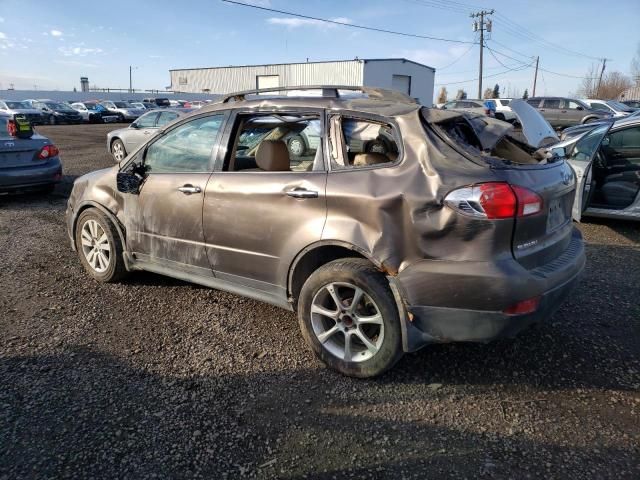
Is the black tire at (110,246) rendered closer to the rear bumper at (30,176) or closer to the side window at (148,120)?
the rear bumper at (30,176)

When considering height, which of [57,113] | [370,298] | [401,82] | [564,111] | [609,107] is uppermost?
[401,82]

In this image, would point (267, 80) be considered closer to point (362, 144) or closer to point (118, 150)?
point (118, 150)

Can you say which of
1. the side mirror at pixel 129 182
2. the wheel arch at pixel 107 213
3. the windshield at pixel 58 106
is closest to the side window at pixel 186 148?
the side mirror at pixel 129 182

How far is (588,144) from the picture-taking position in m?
6.24

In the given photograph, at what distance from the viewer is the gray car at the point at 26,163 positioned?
25.4ft

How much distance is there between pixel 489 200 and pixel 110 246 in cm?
336

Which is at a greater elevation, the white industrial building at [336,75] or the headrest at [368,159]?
the white industrial building at [336,75]

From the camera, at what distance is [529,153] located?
11.3 ft

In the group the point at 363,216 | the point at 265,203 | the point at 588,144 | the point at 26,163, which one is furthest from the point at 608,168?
the point at 26,163

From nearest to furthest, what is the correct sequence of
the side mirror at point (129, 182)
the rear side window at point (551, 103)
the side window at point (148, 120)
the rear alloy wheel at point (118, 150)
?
the side mirror at point (129, 182), the rear alloy wheel at point (118, 150), the side window at point (148, 120), the rear side window at point (551, 103)

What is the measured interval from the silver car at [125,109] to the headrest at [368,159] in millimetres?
36339

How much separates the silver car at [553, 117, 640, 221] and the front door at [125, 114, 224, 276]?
430cm

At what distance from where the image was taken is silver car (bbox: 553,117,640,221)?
586 cm

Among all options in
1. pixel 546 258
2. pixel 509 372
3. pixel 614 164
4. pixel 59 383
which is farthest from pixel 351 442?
pixel 614 164
